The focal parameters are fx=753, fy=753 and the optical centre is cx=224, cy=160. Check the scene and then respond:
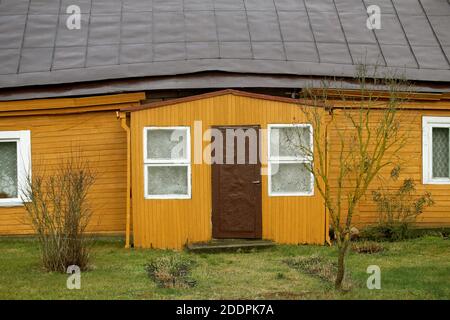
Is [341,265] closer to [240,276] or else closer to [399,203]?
[240,276]

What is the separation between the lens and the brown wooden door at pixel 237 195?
14.0m

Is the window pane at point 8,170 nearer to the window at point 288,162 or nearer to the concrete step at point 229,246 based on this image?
the concrete step at point 229,246

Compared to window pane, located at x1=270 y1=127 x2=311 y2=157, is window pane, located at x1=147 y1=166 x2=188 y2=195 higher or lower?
window pane, located at x1=270 y1=127 x2=311 y2=157

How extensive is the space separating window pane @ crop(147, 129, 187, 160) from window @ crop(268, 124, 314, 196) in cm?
165

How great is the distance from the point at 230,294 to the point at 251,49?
8019mm

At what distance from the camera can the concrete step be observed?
13469 millimetres

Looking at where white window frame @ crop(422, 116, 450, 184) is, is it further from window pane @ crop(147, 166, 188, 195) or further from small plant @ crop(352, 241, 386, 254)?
window pane @ crop(147, 166, 188, 195)

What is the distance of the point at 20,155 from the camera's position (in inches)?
600

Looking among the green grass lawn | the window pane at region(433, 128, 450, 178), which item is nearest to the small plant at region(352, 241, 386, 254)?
the green grass lawn

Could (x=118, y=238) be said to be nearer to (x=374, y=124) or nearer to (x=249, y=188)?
(x=249, y=188)

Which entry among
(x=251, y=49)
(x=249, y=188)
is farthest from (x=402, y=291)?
(x=251, y=49)

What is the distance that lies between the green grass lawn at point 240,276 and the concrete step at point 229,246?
0.57ft

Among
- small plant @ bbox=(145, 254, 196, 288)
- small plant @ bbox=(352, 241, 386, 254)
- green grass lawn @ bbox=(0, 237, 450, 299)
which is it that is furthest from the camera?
small plant @ bbox=(352, 241, 386, 254)

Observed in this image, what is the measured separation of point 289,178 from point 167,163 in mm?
2310
